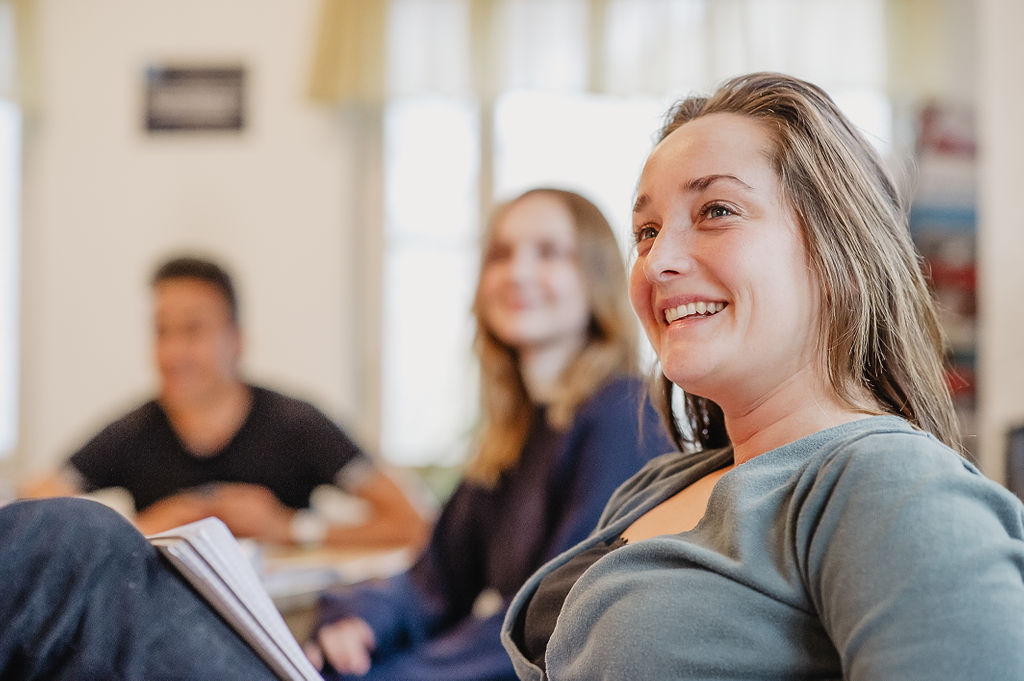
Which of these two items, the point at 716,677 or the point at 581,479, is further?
the point at 581,479

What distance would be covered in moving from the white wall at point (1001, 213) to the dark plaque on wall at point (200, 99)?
292 centimetres

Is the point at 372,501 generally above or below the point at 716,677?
below

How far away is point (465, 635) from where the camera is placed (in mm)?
1603

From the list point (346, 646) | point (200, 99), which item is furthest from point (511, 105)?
point (346, 646)

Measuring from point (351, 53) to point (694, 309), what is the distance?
313 cm

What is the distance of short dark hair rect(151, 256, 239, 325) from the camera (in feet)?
8.19

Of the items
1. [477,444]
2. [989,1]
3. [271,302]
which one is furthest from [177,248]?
[989,1]

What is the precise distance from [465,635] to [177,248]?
Answer: 276 centimetres

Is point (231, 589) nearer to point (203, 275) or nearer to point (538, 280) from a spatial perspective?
point (538, 280)

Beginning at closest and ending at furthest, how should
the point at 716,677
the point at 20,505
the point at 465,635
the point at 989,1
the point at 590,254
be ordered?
1. the point at 716,677
2. the point at 20,505
3. the point at 465,635
4. the point at 590,254
5. the point at 989,1

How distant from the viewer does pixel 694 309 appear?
0.92 metres

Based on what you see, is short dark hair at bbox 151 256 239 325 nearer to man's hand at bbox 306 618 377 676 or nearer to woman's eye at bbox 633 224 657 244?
man's hand at bbox 306 618 377 676

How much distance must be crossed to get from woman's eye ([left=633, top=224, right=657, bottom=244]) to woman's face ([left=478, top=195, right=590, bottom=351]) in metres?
0.87

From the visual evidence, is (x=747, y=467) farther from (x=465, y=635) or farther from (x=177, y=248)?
(x=177, y=248)
